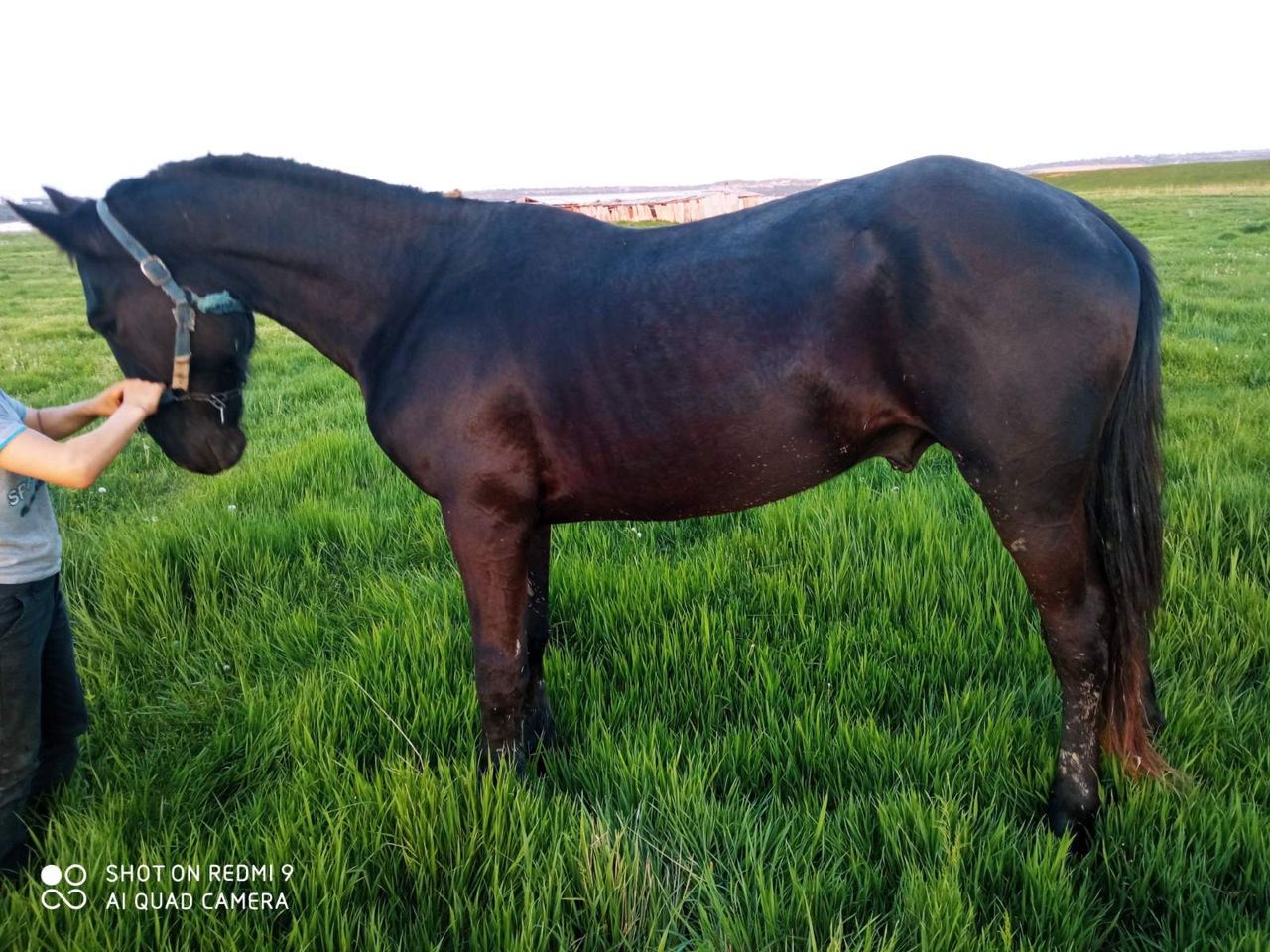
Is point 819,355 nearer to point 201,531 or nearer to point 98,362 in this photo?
point 201,531

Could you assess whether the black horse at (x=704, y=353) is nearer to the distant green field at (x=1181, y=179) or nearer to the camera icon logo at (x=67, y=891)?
the camera icon logo at (x=67, y=891)

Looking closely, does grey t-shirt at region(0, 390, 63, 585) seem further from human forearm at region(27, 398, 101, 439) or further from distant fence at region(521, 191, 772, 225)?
distant fence at region(521, 191, 772, 225)

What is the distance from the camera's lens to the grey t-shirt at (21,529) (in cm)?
230

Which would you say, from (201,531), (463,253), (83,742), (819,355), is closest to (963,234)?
(819,355)

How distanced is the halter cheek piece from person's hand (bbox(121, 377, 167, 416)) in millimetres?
67

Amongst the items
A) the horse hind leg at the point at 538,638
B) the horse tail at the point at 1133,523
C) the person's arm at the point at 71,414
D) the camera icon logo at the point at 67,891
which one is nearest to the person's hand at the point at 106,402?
the person's arm at the point at 71,414

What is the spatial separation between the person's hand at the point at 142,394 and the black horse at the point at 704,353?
0.29 ft

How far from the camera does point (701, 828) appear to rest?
229cm

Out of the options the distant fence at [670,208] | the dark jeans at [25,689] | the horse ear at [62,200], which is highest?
the distant fence at [670,208]

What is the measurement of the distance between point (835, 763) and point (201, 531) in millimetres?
3770

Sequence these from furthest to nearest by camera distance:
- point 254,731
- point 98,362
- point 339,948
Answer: point 98,362 → point 254,731 → point 339,948

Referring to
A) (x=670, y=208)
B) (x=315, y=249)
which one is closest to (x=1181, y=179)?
(x=670, y=208)

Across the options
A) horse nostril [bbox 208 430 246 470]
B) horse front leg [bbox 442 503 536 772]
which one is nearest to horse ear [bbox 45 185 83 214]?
horse nostril [bbox 208 430 246 470]

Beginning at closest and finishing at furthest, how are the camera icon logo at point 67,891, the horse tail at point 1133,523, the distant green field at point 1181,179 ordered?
the camera icon logo at point 67,891, the horse tail at point 1133,523, the distant green field at point 1181,179
